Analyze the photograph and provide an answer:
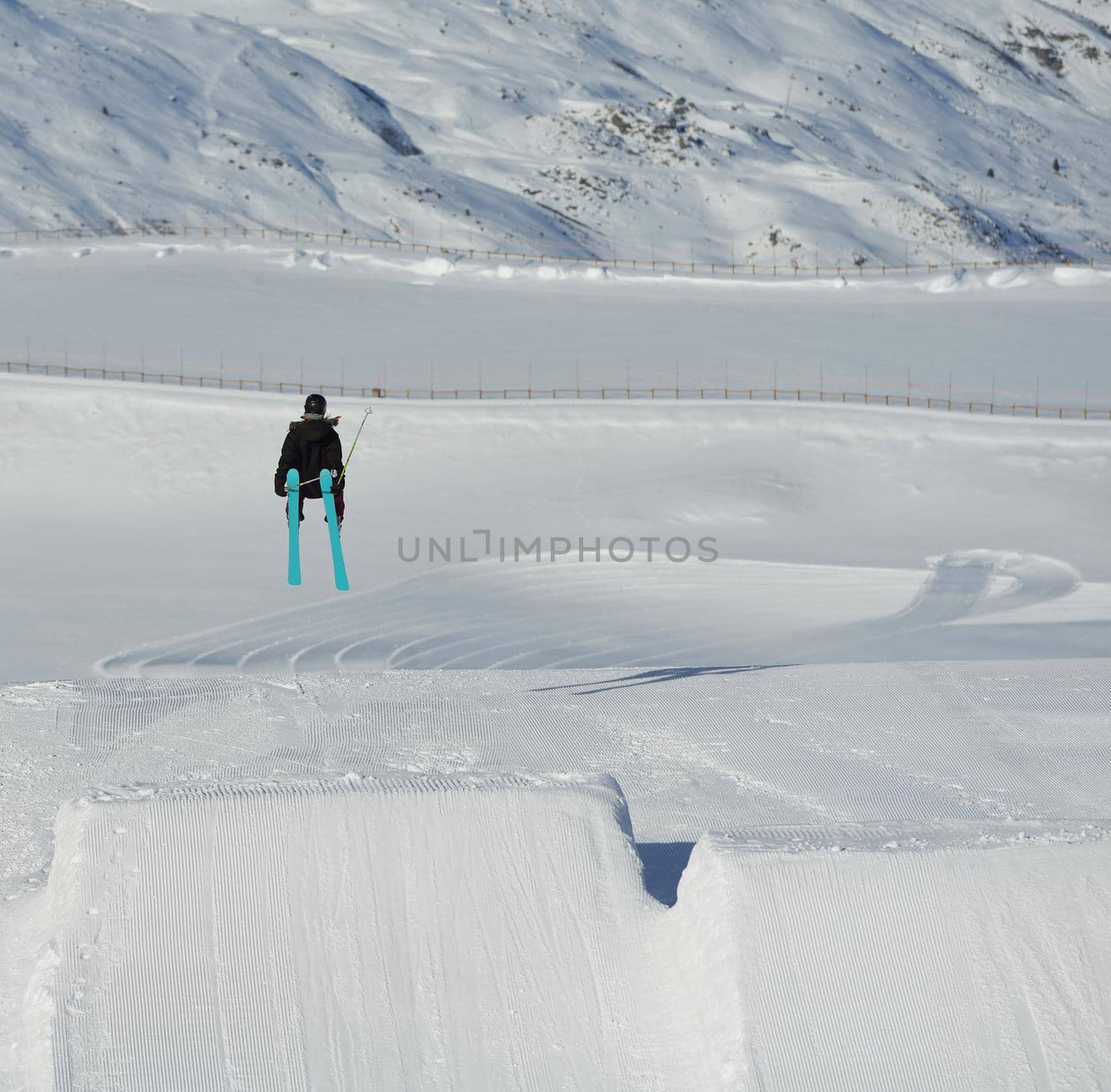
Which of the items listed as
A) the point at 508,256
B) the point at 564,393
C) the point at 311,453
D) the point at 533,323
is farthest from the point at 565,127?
the point at 311,453

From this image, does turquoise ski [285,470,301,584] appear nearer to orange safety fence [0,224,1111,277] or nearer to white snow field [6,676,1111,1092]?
white snow field [6,676,1111,1092]

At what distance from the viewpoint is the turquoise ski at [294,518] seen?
13.0 m

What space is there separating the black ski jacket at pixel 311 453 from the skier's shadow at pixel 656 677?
8.79 metres

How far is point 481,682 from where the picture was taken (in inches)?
864

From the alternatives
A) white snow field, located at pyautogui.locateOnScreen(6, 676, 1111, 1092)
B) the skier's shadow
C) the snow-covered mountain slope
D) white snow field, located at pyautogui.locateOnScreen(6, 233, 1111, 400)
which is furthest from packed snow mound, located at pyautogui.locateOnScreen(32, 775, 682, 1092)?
the snow-covered mountain slope

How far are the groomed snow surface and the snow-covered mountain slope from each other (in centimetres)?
2772

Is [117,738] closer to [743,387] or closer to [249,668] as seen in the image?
[249,668]

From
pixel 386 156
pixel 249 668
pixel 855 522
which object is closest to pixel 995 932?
pixel 249 668

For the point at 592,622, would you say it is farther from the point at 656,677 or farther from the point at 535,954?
the point at 535,954

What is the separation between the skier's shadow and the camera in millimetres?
21609

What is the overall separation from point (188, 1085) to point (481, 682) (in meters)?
11.3

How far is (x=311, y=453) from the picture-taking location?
13.1m

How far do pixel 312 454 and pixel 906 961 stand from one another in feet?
21.1

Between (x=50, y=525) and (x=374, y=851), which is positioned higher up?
(x=50, y=525)
